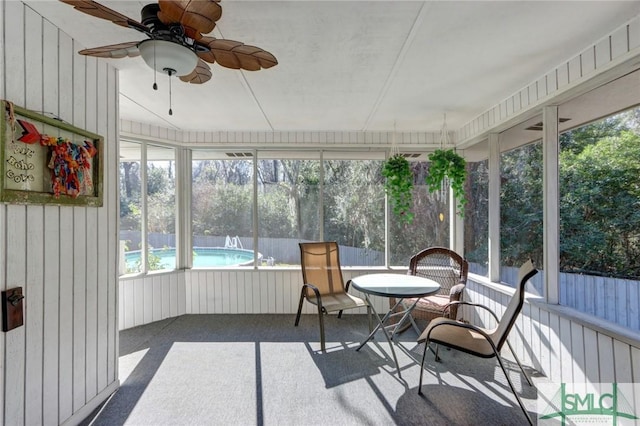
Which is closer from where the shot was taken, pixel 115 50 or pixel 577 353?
pixel 115 50

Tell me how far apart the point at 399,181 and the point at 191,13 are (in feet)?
9.72

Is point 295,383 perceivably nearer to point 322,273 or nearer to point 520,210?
point 322,273

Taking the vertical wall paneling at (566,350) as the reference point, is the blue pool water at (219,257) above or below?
above

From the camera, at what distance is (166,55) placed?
4.51 ft

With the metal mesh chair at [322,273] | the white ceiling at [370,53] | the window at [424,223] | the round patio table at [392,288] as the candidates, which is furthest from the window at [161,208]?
the window at [424,223]

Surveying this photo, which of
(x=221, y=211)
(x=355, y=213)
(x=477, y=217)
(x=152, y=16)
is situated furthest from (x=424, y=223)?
(x=152, y=16)

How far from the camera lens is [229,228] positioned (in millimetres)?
4176

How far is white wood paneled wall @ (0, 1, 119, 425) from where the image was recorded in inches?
59.4

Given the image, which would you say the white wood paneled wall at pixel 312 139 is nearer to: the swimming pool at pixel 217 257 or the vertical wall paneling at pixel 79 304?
the swimming pool at pixel 217 257

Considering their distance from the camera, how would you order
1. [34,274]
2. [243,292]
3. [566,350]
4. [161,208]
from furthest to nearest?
[243,292] < [161,208] < [566,350] < [34,274]

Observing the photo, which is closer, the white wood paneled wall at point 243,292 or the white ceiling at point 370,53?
the white ceiling at point 370,53

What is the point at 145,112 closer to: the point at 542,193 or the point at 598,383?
the point at 542,193

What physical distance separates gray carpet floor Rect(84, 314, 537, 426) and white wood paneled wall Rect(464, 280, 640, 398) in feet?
0.73

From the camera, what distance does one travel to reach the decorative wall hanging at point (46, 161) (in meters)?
1.48
